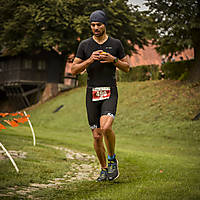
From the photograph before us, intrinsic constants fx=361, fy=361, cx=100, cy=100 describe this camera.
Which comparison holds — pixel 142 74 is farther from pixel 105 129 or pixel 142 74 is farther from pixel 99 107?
pixel 105 129

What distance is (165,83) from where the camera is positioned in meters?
29.1

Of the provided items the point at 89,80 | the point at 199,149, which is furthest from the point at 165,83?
the point at 89,80

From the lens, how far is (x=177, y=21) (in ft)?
78.1

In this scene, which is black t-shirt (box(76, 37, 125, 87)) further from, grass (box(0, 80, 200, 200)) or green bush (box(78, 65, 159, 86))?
green bush (box(78, 65, 159, 86))

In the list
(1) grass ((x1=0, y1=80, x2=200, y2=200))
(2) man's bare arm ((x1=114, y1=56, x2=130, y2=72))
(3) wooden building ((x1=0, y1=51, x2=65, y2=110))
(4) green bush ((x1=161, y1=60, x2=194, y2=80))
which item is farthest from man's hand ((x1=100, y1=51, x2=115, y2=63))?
(3) wooden building ((x1=0, y1=51, x2=65, y2=110))

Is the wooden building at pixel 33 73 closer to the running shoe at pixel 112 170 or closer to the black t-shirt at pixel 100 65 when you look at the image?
the black t-shirt at pixel 100 65

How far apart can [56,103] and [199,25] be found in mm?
15535

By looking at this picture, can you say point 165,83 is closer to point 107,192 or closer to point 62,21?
point 62,21

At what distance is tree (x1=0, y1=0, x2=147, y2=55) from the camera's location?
31.9 meters

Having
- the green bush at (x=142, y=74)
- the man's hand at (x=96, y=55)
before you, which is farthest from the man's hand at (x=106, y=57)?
the green bush at (x=142, y=74)

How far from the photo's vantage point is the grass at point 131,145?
5320 mm

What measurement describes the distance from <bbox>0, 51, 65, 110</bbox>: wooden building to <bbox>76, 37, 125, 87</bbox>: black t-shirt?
3387 cm

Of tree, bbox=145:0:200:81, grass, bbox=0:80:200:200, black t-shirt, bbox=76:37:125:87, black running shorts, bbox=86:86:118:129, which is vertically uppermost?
tree, bbox=145:0:200:81

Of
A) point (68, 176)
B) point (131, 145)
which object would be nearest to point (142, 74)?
point (131, 145)
